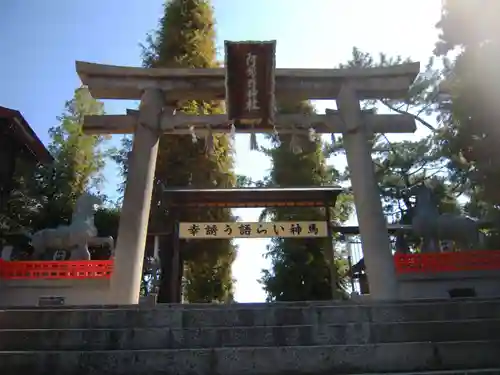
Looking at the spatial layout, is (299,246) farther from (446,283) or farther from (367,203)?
(367,203)

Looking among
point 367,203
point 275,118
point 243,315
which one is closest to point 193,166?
point 275,118

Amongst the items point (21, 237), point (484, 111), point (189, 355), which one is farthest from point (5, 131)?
point (484, 111)

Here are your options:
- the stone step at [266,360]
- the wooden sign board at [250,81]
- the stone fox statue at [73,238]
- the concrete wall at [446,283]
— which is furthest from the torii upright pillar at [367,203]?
the stone fox statue at [73,238]

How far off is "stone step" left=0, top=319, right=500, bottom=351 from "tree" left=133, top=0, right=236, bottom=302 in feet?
23.8

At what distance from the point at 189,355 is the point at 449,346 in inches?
93.8

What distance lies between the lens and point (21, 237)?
41.2 feet

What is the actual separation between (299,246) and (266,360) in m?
10.7

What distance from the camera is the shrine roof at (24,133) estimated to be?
9.91 meters

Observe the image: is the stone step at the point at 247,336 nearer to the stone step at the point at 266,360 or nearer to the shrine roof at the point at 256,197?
the stone step at the point at 266,360

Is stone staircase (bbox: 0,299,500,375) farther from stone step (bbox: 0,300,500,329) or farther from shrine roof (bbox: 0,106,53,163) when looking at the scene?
shrine roof (bbox: 0,106,53,163)

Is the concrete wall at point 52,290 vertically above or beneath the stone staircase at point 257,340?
above

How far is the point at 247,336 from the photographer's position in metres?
4.21

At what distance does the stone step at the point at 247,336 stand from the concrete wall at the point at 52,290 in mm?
4727

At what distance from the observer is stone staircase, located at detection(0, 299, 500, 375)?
366 cm
